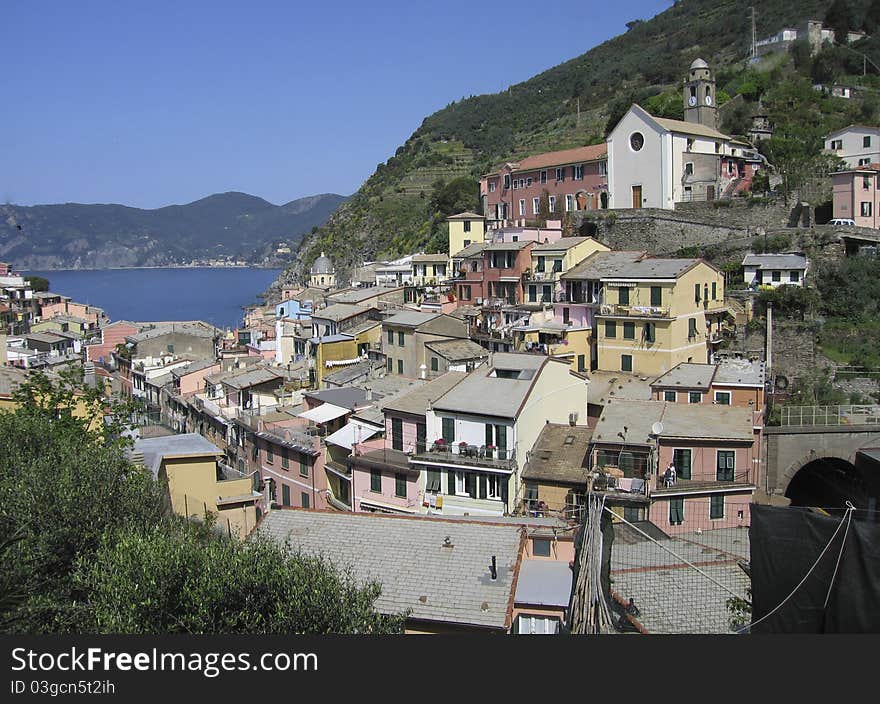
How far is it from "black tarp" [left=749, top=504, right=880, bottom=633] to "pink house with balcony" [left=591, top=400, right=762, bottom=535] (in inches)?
476

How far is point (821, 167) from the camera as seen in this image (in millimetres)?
41062

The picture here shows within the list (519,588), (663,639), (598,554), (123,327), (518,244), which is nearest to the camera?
A: (663,639)

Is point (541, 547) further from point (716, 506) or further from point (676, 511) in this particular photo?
point (716, 506)

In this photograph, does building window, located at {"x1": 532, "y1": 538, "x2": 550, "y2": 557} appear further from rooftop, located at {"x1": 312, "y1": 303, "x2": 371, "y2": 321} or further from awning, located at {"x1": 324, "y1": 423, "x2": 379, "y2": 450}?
rooftop, located at {"x1": 312, "y1": 303, "x2": 371, "y2": 321}

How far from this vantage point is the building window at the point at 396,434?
24.6m

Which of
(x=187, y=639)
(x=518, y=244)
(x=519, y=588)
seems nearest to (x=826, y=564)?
(x=187, y=639)

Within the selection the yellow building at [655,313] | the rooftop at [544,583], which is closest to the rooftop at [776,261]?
the yellow building at [655,313]

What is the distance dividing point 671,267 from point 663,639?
26.1m

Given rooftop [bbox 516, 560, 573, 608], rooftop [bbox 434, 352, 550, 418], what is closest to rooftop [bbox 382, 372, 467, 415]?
rooftop [bbox 434, 352, 550, 418]

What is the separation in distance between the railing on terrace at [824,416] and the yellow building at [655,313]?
226 inches

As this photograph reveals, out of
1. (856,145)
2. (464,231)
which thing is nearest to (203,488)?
(464,231)

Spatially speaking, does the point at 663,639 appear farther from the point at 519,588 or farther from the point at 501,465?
the point at 501,465

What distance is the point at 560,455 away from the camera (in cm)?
2295

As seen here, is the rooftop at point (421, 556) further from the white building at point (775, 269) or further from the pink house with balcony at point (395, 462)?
the white building at point (775, 269)
